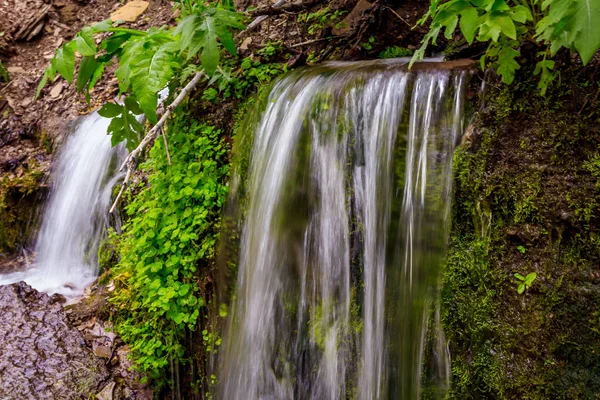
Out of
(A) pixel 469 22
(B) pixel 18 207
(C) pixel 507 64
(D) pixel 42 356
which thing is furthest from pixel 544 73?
(B) pixel 18 207

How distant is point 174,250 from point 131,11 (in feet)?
16.6

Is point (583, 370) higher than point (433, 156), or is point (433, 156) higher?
point (433, 156)

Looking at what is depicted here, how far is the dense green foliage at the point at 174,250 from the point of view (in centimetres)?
287

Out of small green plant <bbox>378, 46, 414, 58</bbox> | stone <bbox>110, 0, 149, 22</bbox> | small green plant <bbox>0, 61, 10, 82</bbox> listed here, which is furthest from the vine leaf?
small green plant <bbox>0, 61, 10, 82</bbox>

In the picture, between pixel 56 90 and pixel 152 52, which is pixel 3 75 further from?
pixel 152 52

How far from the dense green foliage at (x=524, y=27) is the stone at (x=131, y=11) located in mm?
5804

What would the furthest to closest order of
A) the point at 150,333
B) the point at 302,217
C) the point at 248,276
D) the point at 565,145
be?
the point at 150,333 → the point at 248,276 → the point at 302,217 → the point at 565,145

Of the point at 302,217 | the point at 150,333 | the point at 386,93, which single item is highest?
the point at 386,93

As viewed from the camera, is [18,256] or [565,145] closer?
[565,145]

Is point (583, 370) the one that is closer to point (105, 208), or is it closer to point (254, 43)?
point (254, 43)

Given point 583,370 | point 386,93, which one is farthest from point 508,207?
point 386,93

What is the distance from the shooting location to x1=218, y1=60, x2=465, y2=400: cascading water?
6.84 feet

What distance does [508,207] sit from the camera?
186 centimetres

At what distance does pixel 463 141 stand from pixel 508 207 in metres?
0.36
